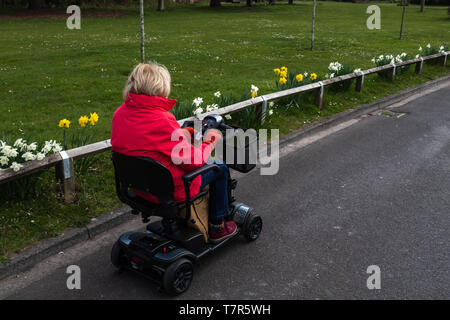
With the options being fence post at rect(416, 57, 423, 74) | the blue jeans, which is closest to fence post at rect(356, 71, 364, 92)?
fence post at rect(416, 57, 423, 74)

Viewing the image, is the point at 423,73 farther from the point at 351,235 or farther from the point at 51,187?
the point at 51,187

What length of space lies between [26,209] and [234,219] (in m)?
2.04

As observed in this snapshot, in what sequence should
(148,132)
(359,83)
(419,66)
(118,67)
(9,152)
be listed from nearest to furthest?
(148,132) < (9,152) < (359,83) < (419,66) < (118,67)

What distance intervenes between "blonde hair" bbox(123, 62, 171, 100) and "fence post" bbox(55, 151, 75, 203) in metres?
1.55

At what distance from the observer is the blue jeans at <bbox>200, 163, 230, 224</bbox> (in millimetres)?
4027

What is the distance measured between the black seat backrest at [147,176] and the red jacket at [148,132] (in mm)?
79

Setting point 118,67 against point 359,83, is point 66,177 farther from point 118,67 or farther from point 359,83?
point 118,67

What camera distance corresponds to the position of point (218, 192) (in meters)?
4.19

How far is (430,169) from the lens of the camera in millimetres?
6805

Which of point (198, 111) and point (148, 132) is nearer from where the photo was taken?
point (148, 132)

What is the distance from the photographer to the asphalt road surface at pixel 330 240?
158 inches

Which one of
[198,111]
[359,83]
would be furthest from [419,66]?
[198,111]

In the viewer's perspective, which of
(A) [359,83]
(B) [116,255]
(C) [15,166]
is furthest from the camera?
(A) [359,83]

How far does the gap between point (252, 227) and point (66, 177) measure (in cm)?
192
